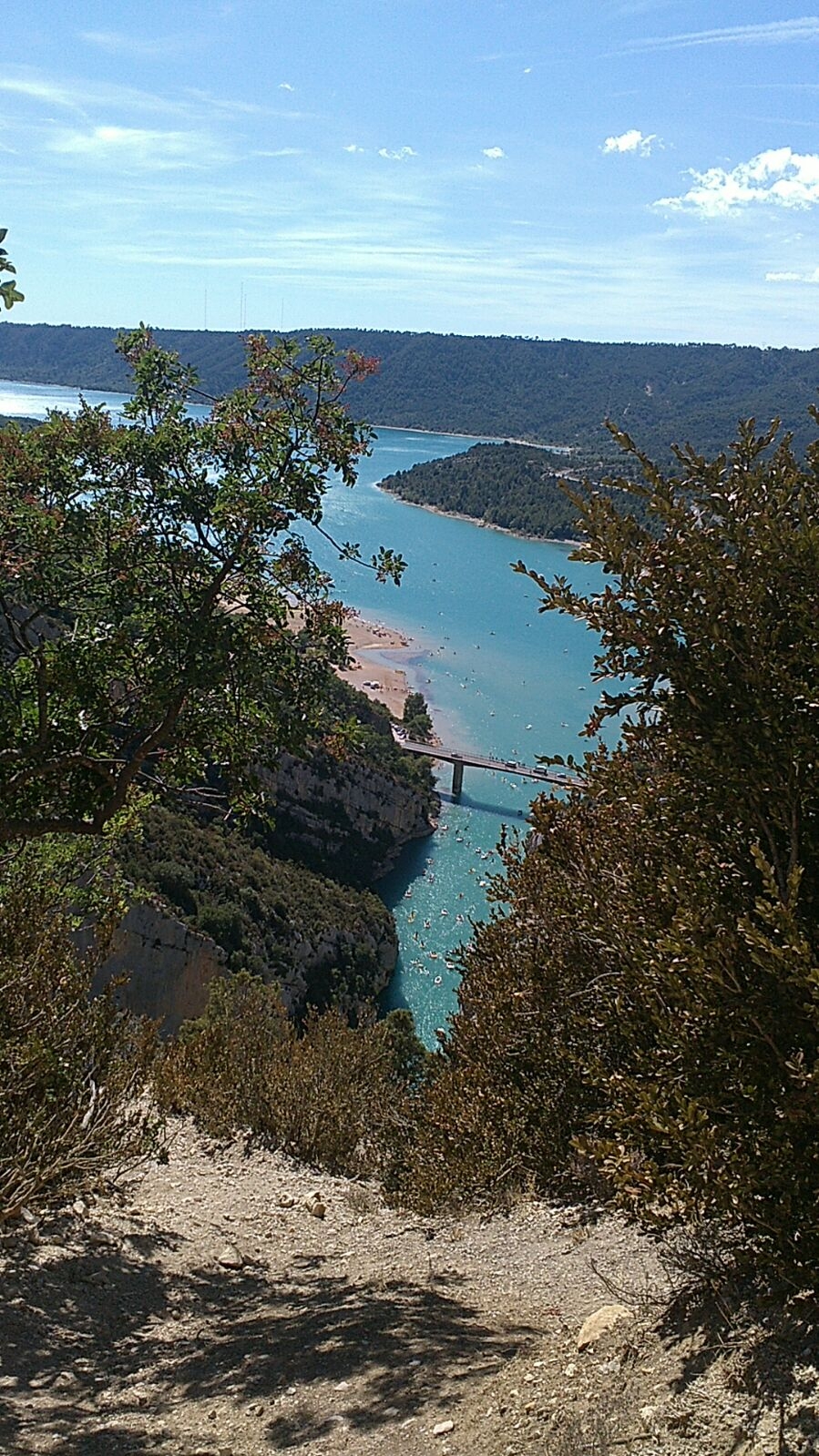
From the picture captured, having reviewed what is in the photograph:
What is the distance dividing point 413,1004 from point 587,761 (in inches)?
1245

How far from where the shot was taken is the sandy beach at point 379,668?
64562mm

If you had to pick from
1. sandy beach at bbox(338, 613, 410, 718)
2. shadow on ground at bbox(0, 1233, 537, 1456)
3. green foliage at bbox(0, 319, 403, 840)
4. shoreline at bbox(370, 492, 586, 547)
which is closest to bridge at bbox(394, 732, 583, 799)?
sandy beach at bbox(338, 613, 410, 718)

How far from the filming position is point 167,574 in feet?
16.4

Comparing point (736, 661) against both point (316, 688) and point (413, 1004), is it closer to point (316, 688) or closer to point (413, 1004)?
point (316, 688)

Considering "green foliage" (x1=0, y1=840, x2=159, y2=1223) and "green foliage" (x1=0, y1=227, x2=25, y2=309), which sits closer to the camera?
"green foliage" (x1=0, y1=227, x2=25, y2=309)

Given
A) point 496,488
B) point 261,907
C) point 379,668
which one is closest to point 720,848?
point 261,907

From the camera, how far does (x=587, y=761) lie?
4.80 m

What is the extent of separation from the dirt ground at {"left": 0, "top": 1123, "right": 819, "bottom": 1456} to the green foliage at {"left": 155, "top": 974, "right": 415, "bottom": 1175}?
4.24ft

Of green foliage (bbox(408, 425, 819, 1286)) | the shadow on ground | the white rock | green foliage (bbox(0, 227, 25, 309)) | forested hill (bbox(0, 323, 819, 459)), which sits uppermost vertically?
forested hill (bbox(0, 323, 819, 459))

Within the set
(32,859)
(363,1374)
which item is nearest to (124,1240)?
(32,859)

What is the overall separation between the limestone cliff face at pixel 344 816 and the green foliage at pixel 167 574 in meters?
33.6

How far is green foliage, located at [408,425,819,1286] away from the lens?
119 inches

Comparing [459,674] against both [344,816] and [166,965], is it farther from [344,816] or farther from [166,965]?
[166,965]

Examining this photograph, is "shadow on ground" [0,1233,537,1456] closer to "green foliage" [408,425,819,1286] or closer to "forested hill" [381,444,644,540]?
"green foliage" [408,425,819,1286]
